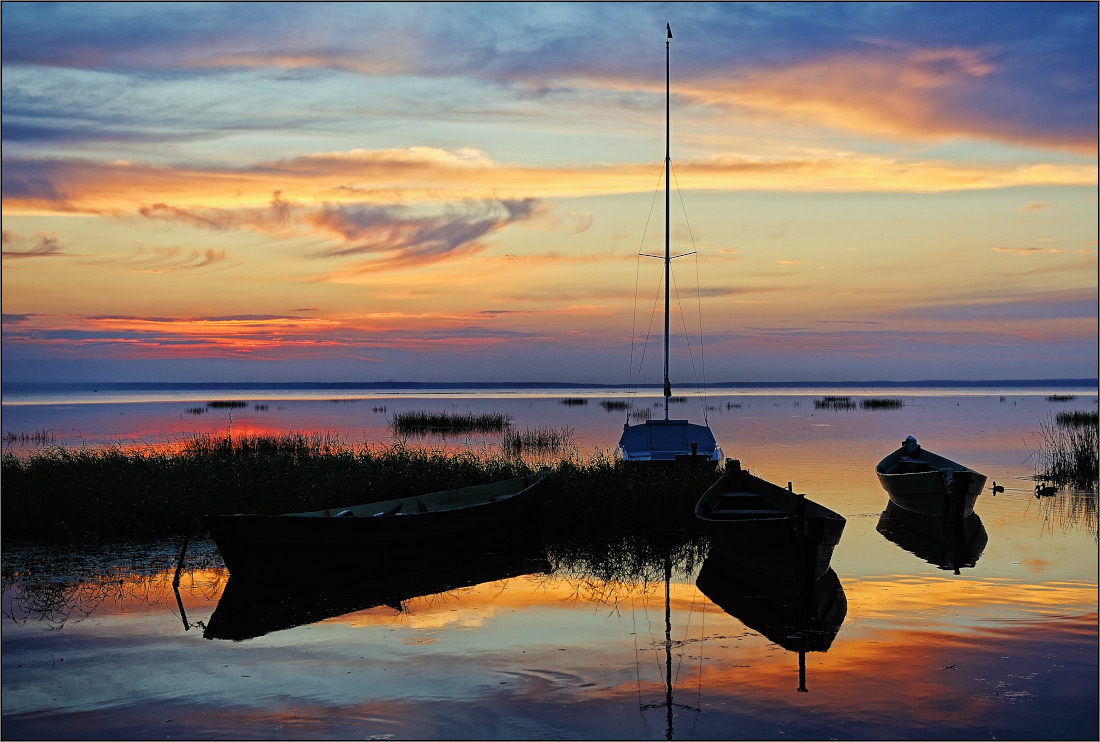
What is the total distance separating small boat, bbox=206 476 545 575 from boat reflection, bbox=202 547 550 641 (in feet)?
0.80

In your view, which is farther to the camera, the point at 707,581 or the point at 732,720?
the point at 707,581

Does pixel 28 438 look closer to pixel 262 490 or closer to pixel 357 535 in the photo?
pixel 262 490

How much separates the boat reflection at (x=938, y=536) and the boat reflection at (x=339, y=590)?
837 centimetres

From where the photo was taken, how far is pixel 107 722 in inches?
368

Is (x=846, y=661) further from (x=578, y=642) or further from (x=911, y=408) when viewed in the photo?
(x=911, y=408)

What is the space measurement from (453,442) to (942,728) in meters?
36.0

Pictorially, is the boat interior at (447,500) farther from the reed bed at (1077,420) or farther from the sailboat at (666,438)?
the reed bed at (1077,420)

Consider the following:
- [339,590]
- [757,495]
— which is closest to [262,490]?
[339,590]

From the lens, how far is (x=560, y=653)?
1181cm

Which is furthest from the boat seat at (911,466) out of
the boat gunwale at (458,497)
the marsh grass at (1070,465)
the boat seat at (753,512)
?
the boat gunwale at (458,497)

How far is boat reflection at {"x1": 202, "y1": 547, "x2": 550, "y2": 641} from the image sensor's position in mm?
13367

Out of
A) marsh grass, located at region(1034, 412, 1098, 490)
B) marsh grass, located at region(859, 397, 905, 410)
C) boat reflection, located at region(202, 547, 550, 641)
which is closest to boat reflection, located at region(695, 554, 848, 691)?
boat reflection, located at region(202, 547, 550, 641)

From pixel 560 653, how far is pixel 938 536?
12920 mm

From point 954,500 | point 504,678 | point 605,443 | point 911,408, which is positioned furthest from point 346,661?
point 911,408
